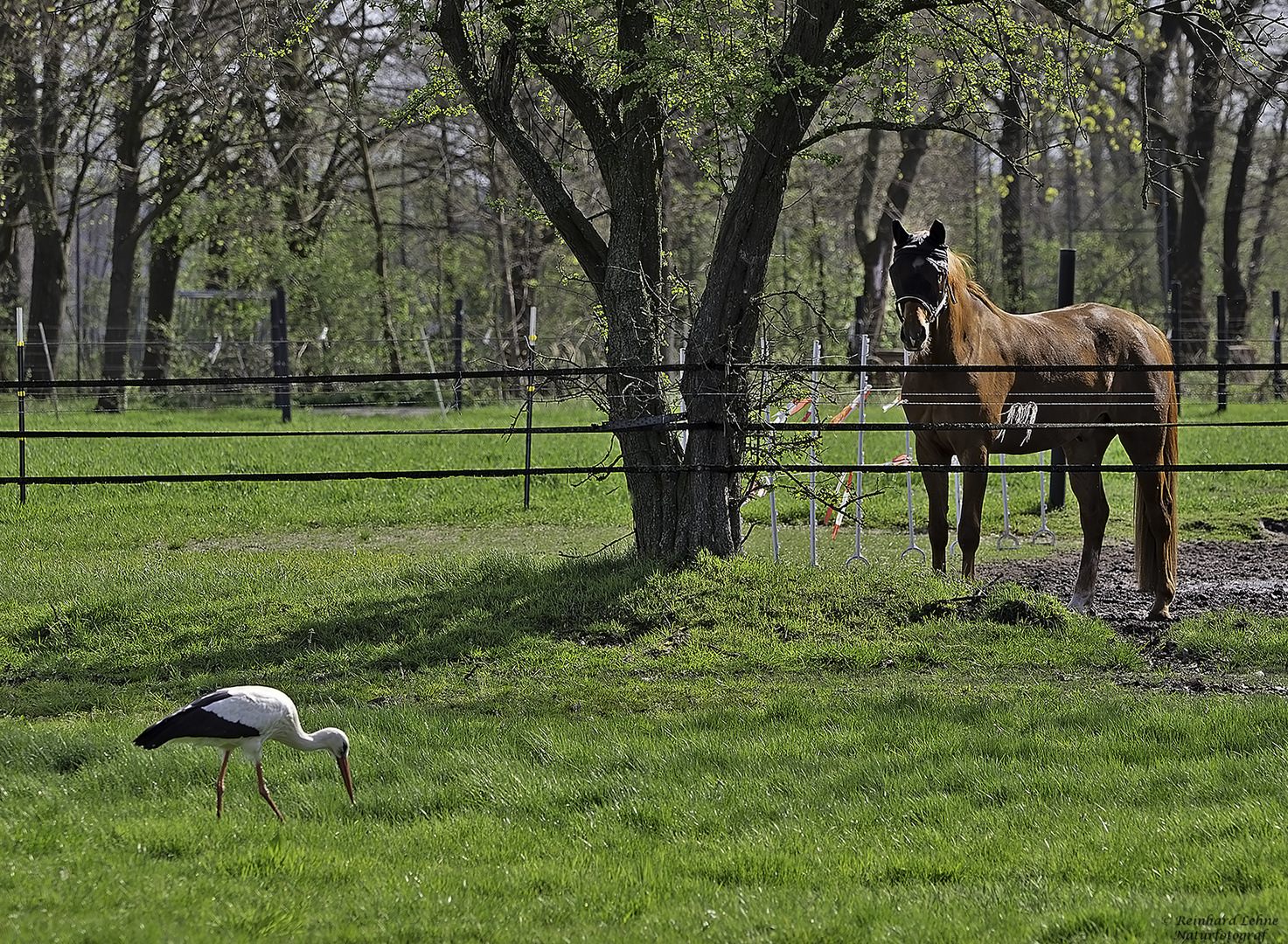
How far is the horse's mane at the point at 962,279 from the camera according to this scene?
9.84 metres

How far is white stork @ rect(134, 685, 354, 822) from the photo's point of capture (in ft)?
15.9

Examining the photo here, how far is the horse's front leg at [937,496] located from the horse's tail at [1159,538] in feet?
4.42

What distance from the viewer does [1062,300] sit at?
554 inches

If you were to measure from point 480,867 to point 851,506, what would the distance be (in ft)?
31.0

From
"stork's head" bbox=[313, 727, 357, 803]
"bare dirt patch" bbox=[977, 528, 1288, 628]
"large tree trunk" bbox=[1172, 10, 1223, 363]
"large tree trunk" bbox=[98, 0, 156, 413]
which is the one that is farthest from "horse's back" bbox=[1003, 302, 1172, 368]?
"large tree trunk" bbox=[1172, 10, 1223, 363]

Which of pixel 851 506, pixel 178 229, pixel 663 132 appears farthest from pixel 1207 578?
pixel 178 229

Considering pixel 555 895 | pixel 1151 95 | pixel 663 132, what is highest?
pixel 1151 95

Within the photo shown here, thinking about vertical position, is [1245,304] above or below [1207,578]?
above

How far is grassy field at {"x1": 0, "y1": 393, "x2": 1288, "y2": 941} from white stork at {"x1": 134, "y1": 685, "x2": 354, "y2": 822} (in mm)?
305

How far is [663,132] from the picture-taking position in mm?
10078

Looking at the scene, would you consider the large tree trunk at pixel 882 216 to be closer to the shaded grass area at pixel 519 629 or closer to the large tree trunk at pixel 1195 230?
the large tree trunk at pixel 1195 230

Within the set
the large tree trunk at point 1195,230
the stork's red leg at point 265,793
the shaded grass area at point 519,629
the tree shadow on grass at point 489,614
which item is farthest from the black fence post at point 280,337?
the large tree trunk at point 1195,230

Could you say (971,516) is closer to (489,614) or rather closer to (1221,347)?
(489,614)

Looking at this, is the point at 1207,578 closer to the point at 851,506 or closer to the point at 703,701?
the point at 851,506
